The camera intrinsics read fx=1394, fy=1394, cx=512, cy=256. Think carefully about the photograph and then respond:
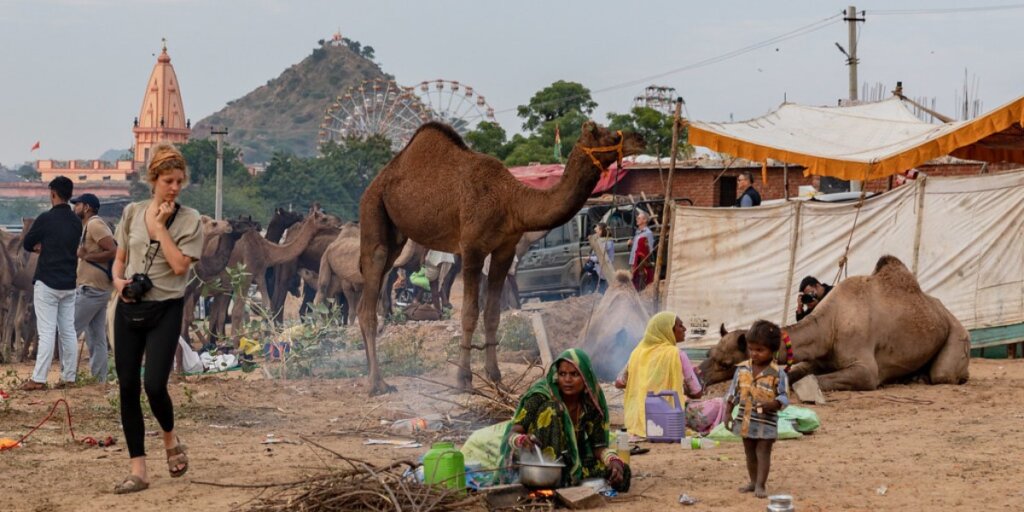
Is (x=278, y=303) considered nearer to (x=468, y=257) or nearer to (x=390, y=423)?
(x=468, y=257)

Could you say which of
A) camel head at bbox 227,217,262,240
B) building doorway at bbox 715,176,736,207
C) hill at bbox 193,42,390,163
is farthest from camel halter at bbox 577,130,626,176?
hill at bbox 193,42,390,163

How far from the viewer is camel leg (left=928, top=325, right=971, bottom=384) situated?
12344 mm

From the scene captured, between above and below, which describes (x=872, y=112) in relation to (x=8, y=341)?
above

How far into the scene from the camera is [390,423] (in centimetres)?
1030

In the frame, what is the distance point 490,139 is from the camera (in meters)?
46.7

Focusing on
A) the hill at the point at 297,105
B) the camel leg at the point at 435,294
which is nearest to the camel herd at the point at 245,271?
the camel leg at the point at 435,294

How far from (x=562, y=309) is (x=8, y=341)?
7.28m

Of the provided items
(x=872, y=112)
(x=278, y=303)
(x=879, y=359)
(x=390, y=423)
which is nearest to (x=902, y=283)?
(x=879, y=359)

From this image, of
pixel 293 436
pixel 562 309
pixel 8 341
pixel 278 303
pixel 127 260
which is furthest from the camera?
pixel 278 303

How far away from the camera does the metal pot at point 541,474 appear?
692cm

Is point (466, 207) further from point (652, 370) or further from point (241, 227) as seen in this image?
point (241, 227)

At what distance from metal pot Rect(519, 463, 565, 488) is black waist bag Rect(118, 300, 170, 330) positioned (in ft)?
6.87

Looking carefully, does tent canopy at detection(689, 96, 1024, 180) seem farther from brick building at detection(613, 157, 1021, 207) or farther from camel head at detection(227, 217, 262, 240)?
brick building at detection(613, 157, 1021, 207)

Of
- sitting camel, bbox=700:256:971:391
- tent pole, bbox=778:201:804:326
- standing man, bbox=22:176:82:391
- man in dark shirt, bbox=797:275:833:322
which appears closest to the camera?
standing man, bbox=22:176:82:391
